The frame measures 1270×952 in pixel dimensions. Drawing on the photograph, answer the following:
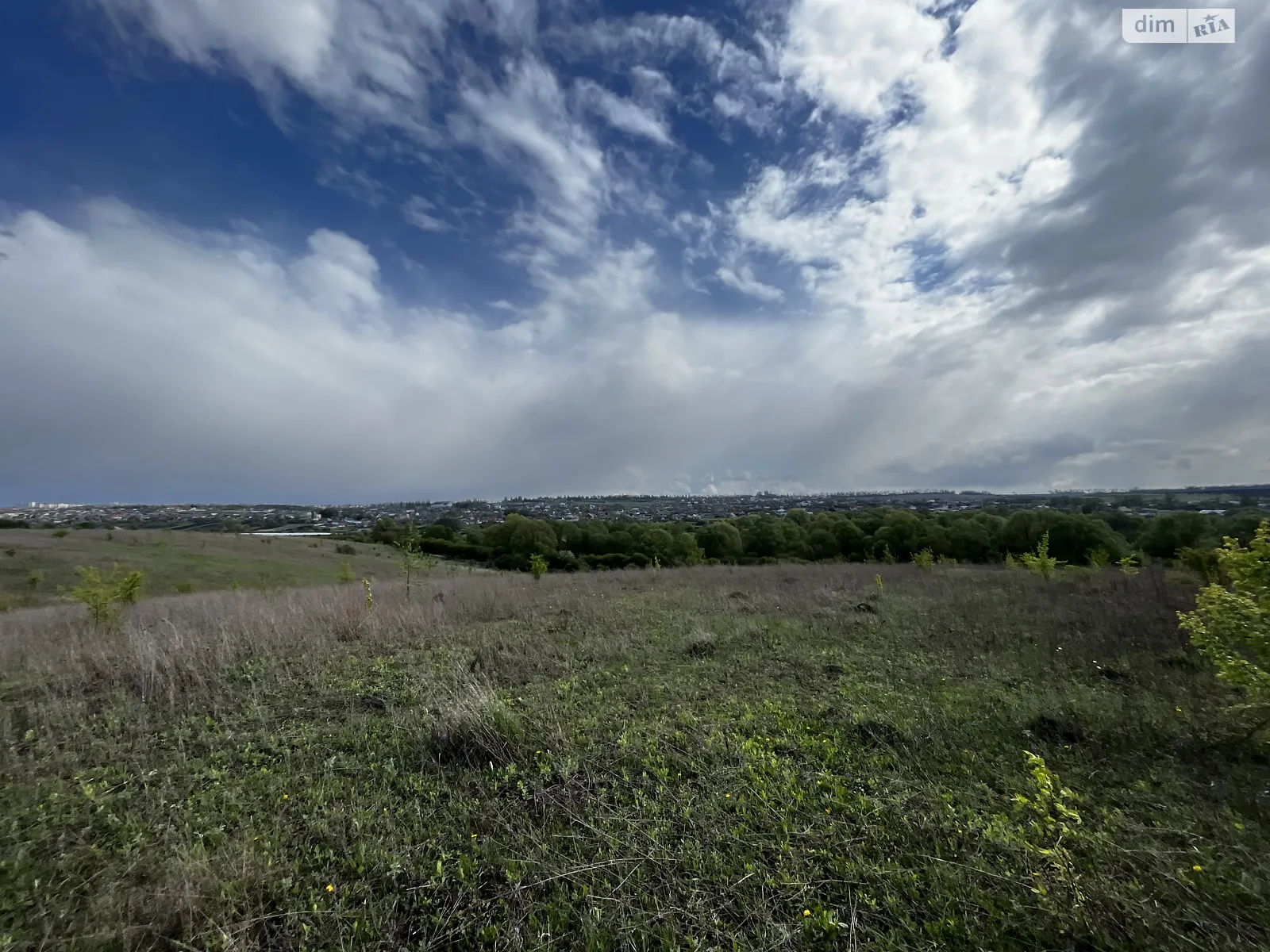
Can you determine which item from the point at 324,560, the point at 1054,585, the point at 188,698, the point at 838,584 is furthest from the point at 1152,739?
the point at 324,560

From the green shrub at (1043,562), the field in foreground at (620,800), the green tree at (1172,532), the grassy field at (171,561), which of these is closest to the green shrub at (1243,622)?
the field in foreground at (620,800)

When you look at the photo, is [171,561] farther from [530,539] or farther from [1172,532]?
[1172,532]

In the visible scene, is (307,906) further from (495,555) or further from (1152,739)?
(495,555)

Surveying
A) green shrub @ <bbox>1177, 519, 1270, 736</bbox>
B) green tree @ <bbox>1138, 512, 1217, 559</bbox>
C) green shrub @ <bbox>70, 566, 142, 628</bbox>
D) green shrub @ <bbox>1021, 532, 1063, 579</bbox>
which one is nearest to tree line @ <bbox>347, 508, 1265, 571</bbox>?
green tree @ <bbox>1138, 512, 1217, 559</bbox>

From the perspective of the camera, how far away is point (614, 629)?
9875mm

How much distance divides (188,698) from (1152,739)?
10277mm

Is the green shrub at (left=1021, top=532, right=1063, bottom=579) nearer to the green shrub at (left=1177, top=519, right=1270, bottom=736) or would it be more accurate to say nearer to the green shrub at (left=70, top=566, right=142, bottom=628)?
the green shrub at (left=1177, top=519, right=1270, bottom=736)

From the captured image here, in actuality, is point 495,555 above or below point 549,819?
below

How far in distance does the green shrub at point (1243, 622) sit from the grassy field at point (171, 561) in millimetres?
23800

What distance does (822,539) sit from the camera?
4559 cm

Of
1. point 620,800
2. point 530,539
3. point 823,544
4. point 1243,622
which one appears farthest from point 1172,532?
point 530,539

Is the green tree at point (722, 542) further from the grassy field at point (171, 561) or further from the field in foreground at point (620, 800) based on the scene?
the field in foreground at point (620, 800)

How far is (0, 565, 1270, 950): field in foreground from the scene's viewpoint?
2645 millimetres

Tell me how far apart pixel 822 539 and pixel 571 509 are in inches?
2821
